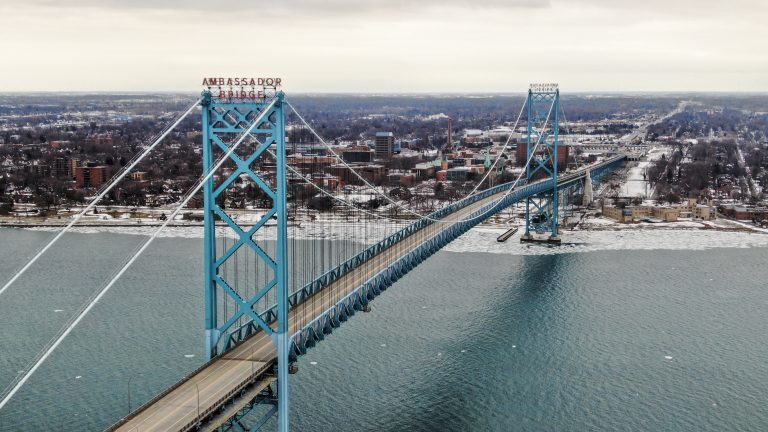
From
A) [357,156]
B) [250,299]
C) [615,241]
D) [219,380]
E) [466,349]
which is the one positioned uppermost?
[250,299]

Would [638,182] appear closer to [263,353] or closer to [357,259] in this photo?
[357,259]

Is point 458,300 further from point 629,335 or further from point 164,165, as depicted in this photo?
point 164,165

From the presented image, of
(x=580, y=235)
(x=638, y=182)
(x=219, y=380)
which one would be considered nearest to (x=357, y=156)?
(x=638, y=182)

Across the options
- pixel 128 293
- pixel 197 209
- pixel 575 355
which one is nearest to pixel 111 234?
pixel 197 209

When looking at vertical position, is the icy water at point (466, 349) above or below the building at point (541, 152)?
below

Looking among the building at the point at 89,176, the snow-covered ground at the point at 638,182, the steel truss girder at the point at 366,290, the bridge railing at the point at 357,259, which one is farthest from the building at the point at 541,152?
the steel truss girder at the point at 366,290

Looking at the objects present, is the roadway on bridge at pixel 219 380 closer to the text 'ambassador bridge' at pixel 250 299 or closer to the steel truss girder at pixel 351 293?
the text 'ambassador bridge' at pixel 250 299
